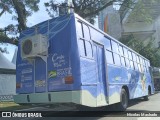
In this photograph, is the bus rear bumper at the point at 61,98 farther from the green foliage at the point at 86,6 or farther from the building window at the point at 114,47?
the green foliage at the point at 86,6

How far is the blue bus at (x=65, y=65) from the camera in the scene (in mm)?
10420

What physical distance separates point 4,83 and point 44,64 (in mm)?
14678

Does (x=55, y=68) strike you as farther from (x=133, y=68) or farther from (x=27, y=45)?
(x=133, y=68)

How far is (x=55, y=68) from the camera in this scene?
10922mm

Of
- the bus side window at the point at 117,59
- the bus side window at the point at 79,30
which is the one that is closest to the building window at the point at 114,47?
the bus side window at the point at 117,59

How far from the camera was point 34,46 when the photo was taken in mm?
11117

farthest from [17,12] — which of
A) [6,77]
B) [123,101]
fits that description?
[123,101]

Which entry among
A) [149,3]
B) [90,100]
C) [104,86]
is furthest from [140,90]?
[149,3]

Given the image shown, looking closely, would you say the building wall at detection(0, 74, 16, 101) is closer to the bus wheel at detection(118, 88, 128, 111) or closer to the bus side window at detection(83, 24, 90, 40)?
the bus wheel at detection(118, 88, 128, 111)

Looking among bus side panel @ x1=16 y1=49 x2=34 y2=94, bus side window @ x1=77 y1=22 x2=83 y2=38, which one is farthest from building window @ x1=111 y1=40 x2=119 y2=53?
bus side panel @ x1=16 y1=49 x2=34 y2=94

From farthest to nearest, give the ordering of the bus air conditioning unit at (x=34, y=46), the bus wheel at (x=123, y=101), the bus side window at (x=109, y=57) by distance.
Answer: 1. the bus wheel at (x=123, y=101)
2. the bus side window at (x=109, y=57)
3. the bus air conditioning unit at (x=34, y=46)

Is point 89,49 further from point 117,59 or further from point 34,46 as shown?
point 117,59

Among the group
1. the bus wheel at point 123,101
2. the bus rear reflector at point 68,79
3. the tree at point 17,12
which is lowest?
the bus wheel at point 123,101

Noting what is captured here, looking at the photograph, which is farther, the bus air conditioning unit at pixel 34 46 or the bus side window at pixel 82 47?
the bus air conditioning unit at pixel 34 46
